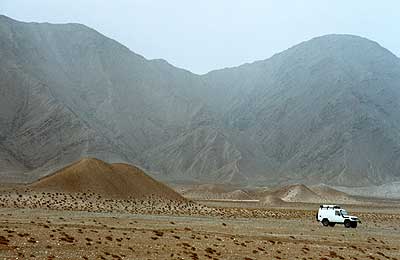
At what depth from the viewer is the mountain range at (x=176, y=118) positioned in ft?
449

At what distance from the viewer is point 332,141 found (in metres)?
156

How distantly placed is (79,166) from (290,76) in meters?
127

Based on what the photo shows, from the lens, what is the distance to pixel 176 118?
16162 centimetres

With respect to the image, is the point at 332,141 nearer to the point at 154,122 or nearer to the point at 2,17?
the point at 154,122

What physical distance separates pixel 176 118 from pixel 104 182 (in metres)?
96.5

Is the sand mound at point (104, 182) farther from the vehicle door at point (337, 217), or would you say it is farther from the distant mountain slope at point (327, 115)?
the distant mountain slope at point (327, 115)

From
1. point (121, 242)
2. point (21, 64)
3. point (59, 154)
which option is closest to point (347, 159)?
point (59, 154)

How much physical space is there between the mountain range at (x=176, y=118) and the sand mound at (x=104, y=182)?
57.2m

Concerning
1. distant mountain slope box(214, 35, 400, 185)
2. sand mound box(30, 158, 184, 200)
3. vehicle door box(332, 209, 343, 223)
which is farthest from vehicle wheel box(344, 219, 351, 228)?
distant mountain slope box(214, 35, 400, 185)

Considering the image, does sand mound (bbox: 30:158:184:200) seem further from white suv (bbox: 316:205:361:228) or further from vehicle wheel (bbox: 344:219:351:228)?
vehicle wheel (bbox: 344:219:351:228)

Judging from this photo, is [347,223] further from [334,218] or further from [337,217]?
[334,218]

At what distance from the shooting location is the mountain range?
449ft

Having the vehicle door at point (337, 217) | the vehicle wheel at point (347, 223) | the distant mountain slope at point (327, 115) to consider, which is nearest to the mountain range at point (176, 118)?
the distant mountain slope at point (327, 115)

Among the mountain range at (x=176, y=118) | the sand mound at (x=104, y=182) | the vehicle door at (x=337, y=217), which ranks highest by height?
the mountain range at (x=176, y=118)
